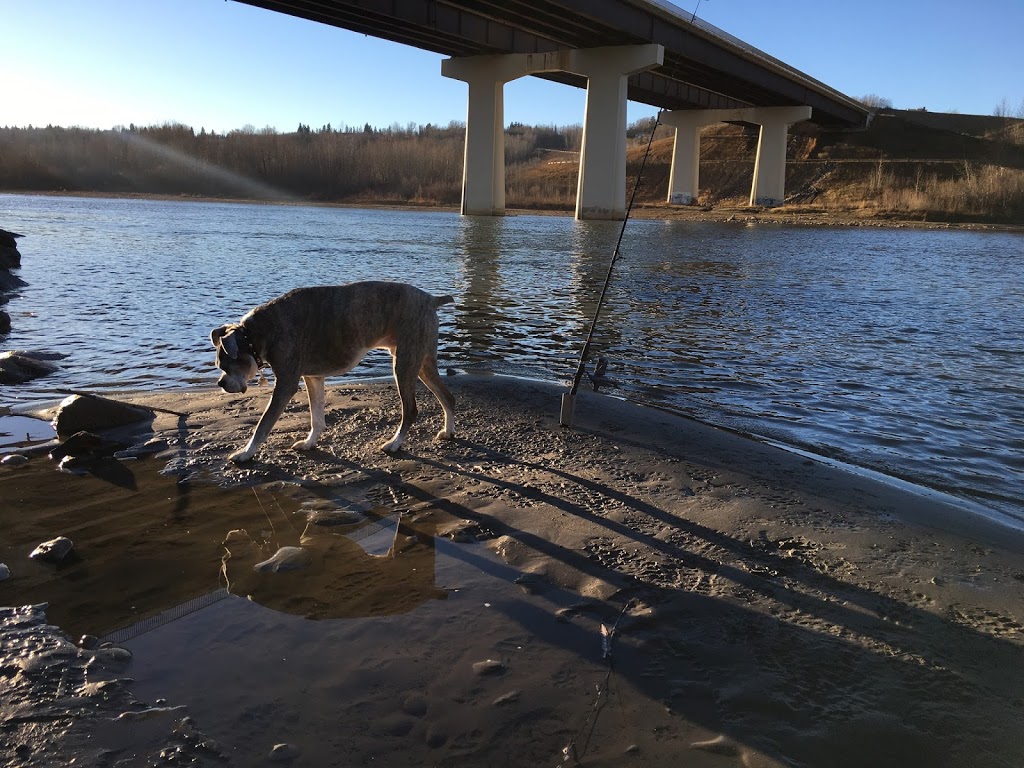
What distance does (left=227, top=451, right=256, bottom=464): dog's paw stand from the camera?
21.5 feet

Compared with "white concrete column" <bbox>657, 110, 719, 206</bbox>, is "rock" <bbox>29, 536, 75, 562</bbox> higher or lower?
lower

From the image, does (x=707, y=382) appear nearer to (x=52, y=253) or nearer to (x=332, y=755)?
(x=332, y=755)

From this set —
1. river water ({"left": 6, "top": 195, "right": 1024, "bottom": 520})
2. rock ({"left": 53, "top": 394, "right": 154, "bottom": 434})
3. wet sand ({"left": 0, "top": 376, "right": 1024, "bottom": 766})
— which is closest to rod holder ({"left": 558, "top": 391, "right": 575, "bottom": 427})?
wet sand ({"left": 0, "top": 376, "right": 1024, "bottom": 766})

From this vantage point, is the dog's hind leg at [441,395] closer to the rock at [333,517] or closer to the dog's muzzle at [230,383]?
the dog's muzzle at [230,383]

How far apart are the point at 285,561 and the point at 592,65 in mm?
60195

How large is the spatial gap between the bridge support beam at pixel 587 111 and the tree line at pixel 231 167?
3927 centimetres

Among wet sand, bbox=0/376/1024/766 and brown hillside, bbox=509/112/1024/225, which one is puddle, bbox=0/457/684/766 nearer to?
wet sand, bbox=0/376/1024/766

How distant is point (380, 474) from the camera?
641cm

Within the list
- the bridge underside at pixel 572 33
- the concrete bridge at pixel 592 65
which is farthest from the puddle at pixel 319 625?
the concrete bridge at pixel 592 65

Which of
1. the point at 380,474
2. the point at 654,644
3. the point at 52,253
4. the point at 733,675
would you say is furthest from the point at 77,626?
the point at 52,253

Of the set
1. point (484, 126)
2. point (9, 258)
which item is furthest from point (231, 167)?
point (9, 258)

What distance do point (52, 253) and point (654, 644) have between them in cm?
3036

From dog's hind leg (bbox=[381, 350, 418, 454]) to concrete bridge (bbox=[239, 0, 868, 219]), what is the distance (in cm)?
3638

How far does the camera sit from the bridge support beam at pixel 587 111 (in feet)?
188
